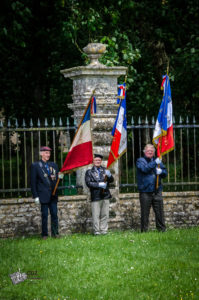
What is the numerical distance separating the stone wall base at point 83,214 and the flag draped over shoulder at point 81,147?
6.92ft

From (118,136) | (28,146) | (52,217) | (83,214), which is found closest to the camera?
(118,136)

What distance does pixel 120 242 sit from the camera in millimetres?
10859

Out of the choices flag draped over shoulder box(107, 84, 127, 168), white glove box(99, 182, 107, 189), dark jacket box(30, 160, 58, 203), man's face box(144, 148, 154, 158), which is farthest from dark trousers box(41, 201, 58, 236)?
man's face box(144, 148, 154, 158)

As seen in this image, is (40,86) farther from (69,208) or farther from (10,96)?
(69,208)

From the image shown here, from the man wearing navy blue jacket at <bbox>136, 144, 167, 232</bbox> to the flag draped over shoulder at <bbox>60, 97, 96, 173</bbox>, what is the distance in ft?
5.27

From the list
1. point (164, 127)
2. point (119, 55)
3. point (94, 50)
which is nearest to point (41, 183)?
point (164, 127)

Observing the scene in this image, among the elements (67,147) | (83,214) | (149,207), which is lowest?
(83,214)

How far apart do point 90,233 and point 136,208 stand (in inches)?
51.1

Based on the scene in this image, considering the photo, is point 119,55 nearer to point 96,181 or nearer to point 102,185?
point 96,181

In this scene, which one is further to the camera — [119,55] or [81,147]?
[119,55]

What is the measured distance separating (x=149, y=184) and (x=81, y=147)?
1961 mm

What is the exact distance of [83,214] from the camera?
1297 cm

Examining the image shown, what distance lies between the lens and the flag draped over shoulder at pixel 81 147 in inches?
426

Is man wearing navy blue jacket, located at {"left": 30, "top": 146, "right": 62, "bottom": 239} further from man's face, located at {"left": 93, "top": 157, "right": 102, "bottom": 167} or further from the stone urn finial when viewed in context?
the stone urn finial
